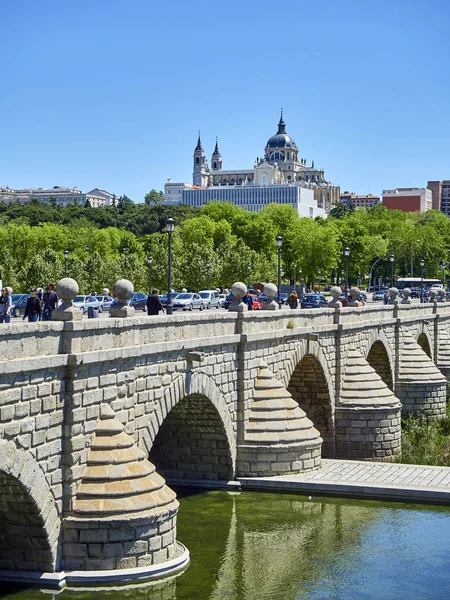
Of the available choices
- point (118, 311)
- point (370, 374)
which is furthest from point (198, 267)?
point (118, 311)

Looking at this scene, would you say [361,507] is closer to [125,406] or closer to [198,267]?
[125,406]

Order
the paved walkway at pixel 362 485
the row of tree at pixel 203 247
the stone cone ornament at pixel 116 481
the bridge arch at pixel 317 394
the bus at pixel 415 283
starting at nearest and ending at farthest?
the stone cone ornament at pixel 116 481, the paved walkway at pixel 362 485, the bridge arch at pixel 317 394, the row of tree at pixel 203 247, the bus at pixel 415 283

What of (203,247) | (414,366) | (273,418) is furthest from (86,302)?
(203,247)

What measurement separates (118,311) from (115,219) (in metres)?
148

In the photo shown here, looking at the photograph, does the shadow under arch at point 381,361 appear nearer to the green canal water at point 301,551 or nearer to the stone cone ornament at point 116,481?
the green canal water at point 301,551

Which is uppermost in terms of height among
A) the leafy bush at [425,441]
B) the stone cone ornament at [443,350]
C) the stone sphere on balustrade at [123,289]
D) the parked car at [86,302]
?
the stone sphere on balustrade at [123,289]

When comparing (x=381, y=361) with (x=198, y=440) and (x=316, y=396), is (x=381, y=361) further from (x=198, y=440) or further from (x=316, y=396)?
(x=198, y=440)

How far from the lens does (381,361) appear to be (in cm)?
3691

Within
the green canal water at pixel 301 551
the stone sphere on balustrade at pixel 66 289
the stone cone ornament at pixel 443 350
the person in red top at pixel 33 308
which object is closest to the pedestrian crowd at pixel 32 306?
the person in red top at pixel 33 308

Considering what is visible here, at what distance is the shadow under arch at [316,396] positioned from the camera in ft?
95.1

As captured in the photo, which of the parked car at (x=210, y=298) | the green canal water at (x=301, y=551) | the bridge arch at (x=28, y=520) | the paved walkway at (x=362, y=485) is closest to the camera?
the bridge arch at (x=28, y=520)

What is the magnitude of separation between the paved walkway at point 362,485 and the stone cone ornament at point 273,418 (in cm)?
88

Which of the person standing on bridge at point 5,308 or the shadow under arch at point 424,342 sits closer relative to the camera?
the person standing on bridge at point 5,308

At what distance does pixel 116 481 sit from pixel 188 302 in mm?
41215
